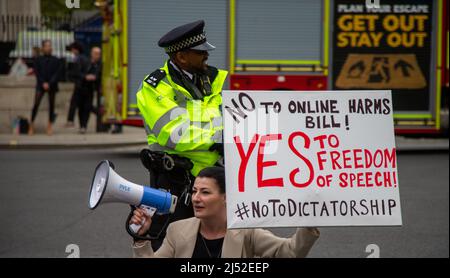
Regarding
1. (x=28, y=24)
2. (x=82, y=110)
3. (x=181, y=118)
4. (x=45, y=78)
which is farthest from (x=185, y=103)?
(x=28, y=24)

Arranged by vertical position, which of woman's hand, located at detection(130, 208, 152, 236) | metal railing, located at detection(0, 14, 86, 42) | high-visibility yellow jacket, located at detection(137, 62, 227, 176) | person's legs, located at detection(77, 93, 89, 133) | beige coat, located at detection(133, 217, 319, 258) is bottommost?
person's legs, located at detection(77, 93, 89, 133)

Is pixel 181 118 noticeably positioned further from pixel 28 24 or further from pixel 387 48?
pixel 28 24

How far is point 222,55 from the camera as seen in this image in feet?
45.1

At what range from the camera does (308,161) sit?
382 cm

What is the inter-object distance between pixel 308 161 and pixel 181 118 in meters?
0.91

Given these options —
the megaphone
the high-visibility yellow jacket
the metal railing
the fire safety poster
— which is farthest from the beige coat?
the metal railing

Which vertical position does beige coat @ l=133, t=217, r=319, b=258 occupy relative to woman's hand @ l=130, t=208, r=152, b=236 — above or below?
below

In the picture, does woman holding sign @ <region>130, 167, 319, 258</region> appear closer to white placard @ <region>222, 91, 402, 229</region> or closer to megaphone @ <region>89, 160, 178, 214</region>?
megaphone @ <region>89, 160, 178, 214</region>

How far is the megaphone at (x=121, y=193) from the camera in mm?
3738

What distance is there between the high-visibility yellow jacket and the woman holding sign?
449mm

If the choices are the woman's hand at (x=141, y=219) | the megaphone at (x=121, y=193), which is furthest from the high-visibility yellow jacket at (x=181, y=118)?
the woman's hand at (x=141, y=219)

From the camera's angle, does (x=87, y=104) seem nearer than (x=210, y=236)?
No

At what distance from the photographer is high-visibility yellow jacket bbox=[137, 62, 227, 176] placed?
4523mm
